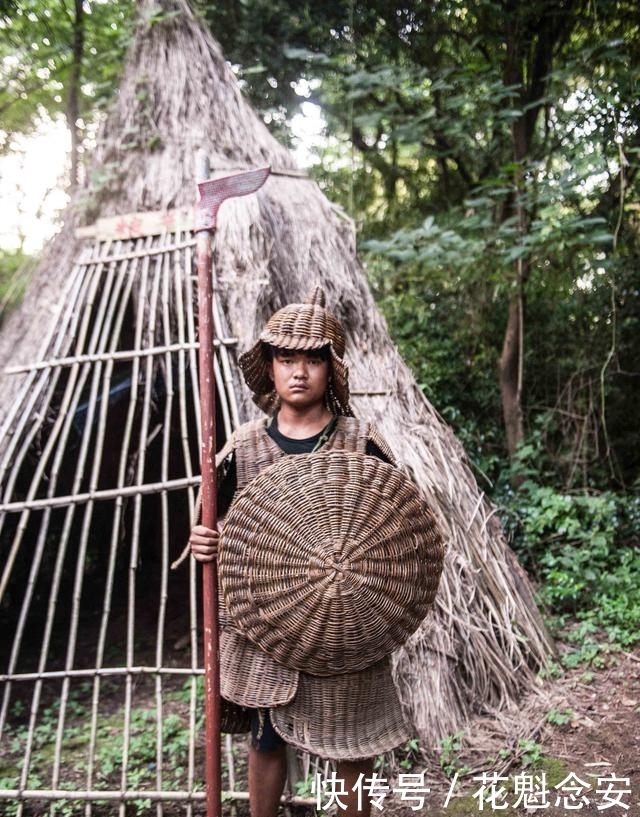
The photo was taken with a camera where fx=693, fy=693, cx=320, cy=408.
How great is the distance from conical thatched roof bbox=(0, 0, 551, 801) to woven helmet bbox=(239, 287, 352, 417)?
0.83m

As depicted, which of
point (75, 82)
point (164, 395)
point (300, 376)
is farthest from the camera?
point (75, 82)

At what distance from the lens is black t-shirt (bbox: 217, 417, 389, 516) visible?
2.05m

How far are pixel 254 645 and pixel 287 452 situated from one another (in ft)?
1.81

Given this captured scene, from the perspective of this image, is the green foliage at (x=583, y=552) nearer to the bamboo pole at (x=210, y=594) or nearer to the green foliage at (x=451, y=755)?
the green foliage at (x=451, y=755)

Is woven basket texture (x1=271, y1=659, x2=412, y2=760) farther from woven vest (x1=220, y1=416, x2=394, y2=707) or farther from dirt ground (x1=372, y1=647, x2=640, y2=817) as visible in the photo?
dirt ground (x1=372, y1=647, x2=640, y2=817)

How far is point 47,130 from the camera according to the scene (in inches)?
255

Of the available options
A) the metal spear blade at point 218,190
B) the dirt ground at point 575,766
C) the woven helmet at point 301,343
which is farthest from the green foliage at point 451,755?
the metal spear blade at point 218,190

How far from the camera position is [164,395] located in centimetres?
404

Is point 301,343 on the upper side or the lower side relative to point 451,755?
upper

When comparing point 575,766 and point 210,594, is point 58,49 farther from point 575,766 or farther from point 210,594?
point 575,766

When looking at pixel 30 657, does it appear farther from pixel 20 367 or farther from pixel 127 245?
pixel 127 245

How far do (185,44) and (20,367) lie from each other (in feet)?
7.83

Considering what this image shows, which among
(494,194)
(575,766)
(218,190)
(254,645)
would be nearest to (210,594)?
(254,645)

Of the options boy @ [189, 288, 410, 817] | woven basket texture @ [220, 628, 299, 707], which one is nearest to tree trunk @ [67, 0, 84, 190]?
boy @ [189, 288, 410, 817]
